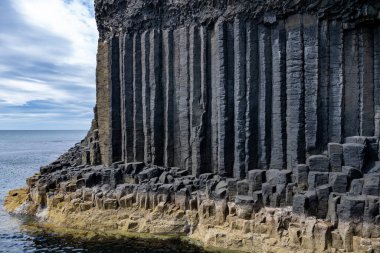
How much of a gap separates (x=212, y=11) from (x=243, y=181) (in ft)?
22.9

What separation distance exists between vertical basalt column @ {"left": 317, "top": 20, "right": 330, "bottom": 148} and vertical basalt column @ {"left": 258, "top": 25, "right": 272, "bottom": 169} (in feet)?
6.24

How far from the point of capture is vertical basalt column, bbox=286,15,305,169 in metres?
15.2

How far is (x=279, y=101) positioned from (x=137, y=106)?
7.13m

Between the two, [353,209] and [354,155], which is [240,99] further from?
[353,209]

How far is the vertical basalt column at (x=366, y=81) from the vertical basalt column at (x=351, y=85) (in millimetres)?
131

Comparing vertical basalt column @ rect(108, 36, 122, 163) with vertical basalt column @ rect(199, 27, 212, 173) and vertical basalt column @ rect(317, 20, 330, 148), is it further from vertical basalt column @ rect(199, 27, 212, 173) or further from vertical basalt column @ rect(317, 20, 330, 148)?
vertical basalt column @ rect(317, 20, 330, 148)

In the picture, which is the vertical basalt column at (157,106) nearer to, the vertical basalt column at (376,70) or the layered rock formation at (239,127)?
the layered rock formation at (239,127)

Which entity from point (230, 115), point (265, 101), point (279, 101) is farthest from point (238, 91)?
point (279, 101)

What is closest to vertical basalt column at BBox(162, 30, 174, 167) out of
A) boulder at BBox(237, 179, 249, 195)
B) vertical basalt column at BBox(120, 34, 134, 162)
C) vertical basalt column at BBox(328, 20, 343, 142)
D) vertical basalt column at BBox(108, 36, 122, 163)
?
vertical basalt column at BBox(120, 34, 134, 162)

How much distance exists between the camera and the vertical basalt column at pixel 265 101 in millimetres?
16141

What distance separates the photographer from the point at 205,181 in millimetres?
16844

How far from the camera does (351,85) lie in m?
14.7

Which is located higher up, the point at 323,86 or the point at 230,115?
the point at 323,86

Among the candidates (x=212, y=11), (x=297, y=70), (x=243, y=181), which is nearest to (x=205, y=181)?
Result: (x=243, y=181)
